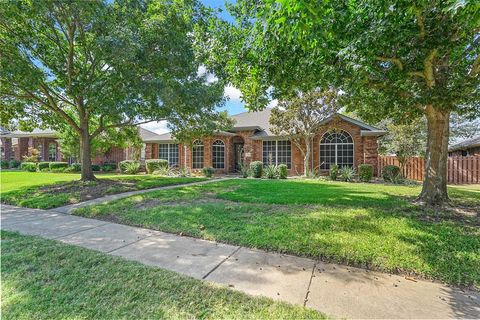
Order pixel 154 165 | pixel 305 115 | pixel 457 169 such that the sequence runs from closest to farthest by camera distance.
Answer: pixel 457 169, pixel 305 115, pixel 154 165

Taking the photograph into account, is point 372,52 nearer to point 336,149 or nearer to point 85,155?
point 85,155

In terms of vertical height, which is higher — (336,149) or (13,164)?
(336,149)

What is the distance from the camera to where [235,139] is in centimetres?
2066

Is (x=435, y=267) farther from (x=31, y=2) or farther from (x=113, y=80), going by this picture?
(x=31, y=2)

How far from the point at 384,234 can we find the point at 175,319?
3.86 metres

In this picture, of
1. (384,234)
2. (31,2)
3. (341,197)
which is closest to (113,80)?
(31,2)

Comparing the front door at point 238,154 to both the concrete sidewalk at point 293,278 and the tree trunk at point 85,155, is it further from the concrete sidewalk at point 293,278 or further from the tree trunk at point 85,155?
the concrete sidewalk at point 293,278

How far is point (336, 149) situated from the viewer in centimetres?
1700

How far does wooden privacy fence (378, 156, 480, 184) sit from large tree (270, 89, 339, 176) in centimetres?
613

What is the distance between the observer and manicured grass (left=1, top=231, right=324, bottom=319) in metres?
2.54

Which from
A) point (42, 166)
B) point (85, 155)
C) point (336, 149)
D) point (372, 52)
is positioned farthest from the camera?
point (42, 166)

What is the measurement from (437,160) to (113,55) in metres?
10.1

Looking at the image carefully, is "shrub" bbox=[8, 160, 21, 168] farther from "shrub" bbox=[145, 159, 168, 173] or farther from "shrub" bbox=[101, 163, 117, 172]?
"shrub" bbox=[145, 159, 168, 173]

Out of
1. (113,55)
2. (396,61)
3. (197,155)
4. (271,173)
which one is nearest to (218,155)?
(197,155)
